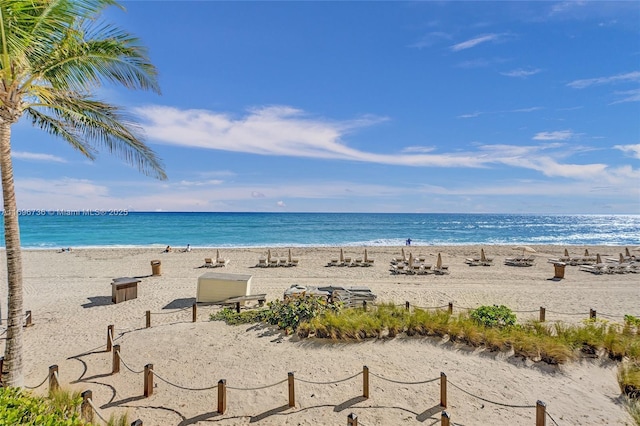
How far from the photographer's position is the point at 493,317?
9.45m

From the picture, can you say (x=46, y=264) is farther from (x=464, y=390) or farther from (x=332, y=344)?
(x=464, y=390)

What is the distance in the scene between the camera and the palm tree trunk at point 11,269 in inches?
231

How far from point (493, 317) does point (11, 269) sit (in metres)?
11.4

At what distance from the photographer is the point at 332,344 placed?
8.69 m

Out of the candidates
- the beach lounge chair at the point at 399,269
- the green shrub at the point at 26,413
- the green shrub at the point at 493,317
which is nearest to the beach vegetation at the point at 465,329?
the green shrub at the point at 493,317

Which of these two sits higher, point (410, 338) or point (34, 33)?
point (34, 33)

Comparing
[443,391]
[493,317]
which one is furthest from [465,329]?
[443,391]

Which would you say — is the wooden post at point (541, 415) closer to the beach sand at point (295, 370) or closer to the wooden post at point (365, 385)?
the beach sand at point (295, 370)

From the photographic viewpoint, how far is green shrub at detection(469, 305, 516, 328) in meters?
9.28

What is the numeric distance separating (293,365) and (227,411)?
1919 millimetres

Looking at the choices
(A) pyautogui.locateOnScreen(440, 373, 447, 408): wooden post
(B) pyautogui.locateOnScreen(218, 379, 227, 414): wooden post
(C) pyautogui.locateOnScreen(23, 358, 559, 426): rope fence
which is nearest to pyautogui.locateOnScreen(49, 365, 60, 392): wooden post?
(C) pyautogui.locateOnScreen(23, 358, 559, 426): rope fence

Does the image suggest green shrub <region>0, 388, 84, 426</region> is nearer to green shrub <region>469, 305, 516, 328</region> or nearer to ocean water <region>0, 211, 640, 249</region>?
green shrub <region>469, 305, 516, 328</region>

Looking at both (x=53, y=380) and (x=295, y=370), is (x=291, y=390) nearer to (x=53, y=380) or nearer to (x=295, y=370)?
(x=295, y=370)

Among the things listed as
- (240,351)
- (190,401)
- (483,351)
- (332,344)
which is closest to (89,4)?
(190,401)
